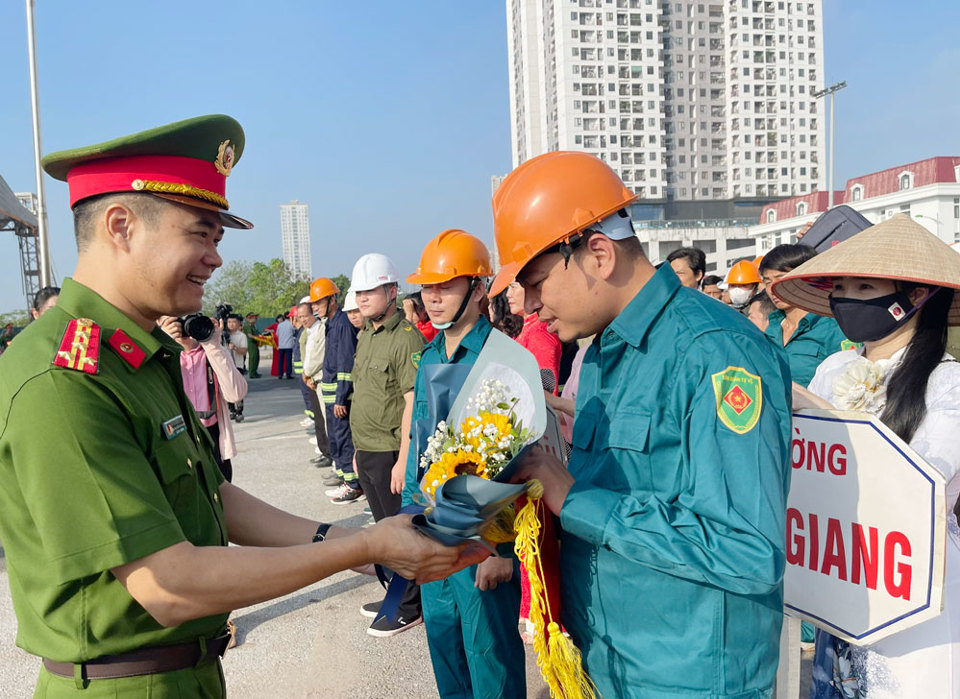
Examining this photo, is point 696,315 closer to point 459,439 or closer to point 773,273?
point 459,439

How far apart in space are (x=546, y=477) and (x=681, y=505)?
34 centimetres

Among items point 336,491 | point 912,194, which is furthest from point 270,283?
point 336,491

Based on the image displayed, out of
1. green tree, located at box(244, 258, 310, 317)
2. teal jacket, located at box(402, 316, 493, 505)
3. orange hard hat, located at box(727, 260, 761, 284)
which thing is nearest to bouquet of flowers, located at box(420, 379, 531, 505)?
teal jacket, located at box(402, 316, 493, 505)

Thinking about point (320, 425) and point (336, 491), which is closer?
point (336, 491)

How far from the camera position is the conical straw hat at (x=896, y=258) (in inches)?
92.4

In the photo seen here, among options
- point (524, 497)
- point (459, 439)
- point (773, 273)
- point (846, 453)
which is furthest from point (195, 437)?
point (773, 273)

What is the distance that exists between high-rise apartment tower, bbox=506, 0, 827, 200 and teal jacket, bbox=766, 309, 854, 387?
288 ft

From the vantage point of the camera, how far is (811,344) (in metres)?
4.68

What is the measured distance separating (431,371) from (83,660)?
3.71ft

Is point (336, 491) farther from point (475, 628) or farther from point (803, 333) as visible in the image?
point (803, 333)

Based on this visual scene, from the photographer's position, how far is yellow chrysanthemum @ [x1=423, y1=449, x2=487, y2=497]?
1679mm

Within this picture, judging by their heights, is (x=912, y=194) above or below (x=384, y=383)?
above

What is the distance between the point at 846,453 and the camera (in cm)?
202

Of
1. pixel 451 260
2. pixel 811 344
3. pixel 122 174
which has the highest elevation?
pixel 122 174
